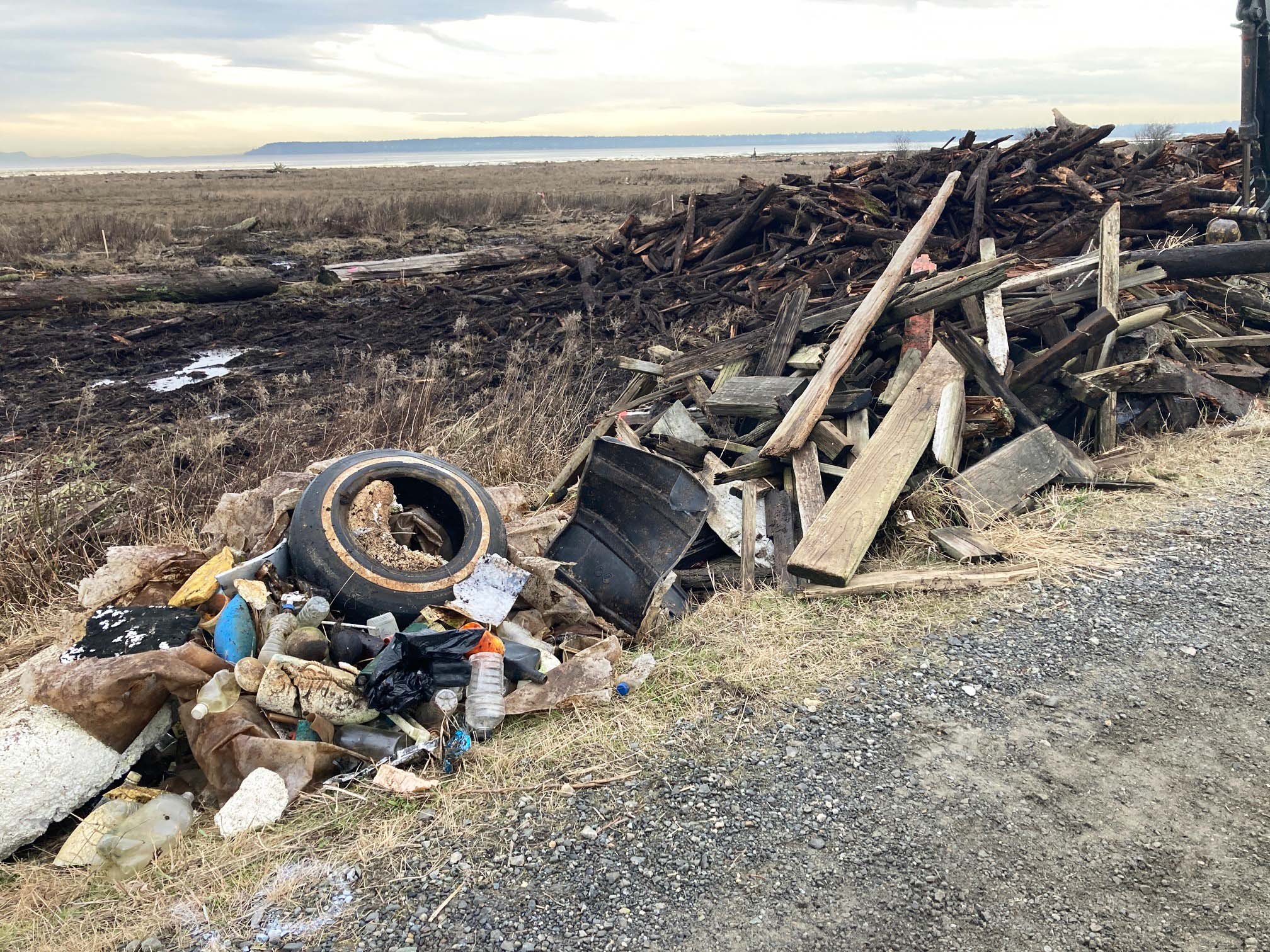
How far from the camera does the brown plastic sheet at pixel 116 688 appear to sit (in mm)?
3219

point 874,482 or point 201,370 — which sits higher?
point 201,370

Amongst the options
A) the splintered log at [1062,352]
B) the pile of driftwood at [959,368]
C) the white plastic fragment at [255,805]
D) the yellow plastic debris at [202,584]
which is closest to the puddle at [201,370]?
the pile of driftwood at [959,368]

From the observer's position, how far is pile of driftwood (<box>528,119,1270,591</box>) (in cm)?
506

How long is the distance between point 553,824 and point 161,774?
170 centimetres

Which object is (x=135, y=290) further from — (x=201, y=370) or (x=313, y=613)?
(x=313, y=613)

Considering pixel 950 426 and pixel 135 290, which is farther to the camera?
pixel 135 290

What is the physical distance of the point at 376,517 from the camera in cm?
429

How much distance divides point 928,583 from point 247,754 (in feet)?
10.3

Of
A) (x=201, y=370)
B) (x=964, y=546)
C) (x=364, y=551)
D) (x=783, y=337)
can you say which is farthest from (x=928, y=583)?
(x=201, y=370)

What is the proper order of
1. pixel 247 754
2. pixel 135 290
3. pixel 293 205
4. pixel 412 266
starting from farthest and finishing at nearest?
pixel 293 205 → pixel 412 266 → pixel 135 290 → pixel 247 754

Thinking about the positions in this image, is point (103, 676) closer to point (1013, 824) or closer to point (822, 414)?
point (1013, 824)

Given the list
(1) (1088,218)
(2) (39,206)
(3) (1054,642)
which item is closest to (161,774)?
(3) (1054,642)

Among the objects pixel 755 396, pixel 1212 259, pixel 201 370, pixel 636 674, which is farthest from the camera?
pixel 201 370

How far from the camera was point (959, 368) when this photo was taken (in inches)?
227
